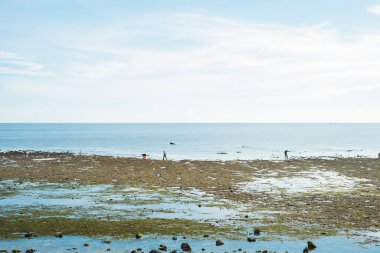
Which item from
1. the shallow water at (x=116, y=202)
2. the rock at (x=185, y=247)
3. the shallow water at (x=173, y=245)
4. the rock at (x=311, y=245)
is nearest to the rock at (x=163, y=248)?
the shallow water at (x=173, y=245)

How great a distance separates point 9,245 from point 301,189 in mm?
29879

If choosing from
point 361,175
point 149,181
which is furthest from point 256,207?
point 361,175

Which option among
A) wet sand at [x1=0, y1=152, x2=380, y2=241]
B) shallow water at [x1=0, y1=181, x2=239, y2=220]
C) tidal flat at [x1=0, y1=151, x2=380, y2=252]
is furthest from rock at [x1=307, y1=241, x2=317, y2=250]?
shallow water at [x1=0, y1=181, x2=239, y2=220]

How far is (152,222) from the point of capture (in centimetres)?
2697

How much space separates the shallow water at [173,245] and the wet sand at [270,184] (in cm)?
167

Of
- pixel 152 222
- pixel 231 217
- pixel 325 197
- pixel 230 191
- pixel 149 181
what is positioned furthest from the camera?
pixel 149 181

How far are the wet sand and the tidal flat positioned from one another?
107 mm

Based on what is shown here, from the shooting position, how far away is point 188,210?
103ft

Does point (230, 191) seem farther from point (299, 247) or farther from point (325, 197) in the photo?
point (299, 247)

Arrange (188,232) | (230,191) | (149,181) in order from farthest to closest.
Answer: (149,181) → (230,191) → (188,232)

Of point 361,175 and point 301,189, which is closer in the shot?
point 301,189

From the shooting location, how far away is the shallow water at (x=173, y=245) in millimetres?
21375

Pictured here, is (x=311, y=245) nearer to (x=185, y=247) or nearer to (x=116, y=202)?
(x=185, y=247)

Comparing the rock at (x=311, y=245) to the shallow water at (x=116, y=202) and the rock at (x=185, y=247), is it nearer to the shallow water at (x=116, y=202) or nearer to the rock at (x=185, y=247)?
the rock at (x=185, y=247)
